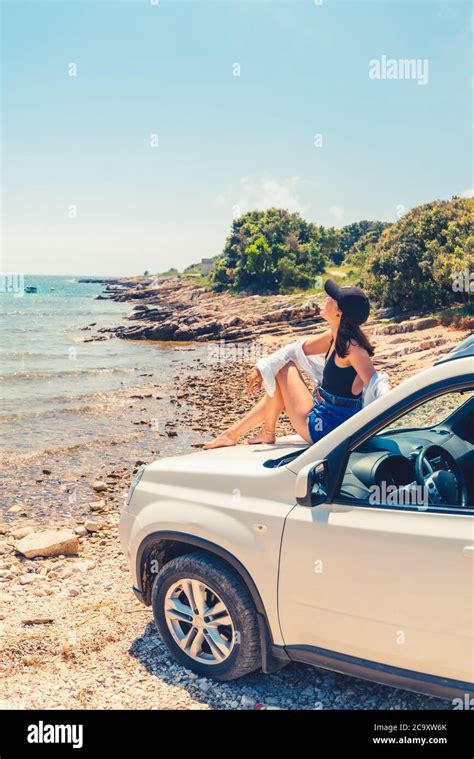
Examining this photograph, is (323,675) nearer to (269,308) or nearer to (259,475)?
(259,475)

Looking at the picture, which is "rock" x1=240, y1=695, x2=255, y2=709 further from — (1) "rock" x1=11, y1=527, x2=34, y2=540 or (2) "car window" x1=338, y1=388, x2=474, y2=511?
(1) "rock" x1=11, y1=527, x2=34, y2=540

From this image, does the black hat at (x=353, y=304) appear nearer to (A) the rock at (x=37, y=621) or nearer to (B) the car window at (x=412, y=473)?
(B) the car window at (x=412, y=473)

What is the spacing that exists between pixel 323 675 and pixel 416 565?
143cm

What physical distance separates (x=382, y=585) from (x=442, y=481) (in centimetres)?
64

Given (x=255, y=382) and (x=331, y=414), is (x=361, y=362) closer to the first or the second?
(x=331, y=414)

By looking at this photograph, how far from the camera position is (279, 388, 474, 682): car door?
2.89 m

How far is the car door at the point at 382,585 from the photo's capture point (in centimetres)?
289

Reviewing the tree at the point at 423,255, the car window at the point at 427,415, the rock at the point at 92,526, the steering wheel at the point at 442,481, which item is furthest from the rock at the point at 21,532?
the tree at the point at 423,255

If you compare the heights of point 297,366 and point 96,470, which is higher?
point 297,366

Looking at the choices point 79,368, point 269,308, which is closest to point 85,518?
point 79,368

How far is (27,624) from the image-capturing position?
16.4 feet

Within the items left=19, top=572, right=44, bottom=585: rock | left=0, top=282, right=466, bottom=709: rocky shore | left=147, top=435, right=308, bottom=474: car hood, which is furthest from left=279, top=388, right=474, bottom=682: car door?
left=19, top=572, right=44, bottom=585: rock

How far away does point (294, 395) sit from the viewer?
18.0ft

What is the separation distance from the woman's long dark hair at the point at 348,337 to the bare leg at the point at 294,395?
2.48 feet
